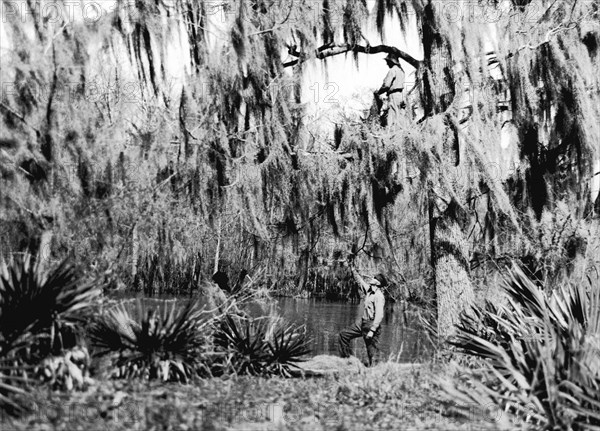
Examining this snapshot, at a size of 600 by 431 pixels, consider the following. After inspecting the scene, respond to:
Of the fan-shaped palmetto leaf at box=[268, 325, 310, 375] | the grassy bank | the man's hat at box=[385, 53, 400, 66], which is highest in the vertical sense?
the man's hat at box=[385, 53, 400, 66]

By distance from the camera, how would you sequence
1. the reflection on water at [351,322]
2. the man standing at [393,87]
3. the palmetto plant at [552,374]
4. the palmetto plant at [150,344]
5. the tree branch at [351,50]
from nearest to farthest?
the palmetto plant at [552,374], the palmetto plant at [150,344], the man standing at [393,87], the tree branch at [351,50], the reflection on water at [351,322]

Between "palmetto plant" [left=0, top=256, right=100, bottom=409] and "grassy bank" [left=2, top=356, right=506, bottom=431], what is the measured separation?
0.45 metres

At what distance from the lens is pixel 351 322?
79.3 ft

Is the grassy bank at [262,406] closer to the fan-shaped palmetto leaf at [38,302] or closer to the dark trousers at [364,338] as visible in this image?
the fan-shaped palmetto leaf at [38,302]

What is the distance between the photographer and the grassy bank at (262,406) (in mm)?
5086

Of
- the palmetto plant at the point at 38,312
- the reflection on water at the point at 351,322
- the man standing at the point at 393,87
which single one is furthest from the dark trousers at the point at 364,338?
the palmetto plant at the point at 38,312

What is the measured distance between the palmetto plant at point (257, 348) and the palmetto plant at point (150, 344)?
32.4 inches

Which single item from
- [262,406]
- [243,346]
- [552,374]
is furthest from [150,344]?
[552,374]

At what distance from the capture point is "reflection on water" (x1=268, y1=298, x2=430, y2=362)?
45.8 ft

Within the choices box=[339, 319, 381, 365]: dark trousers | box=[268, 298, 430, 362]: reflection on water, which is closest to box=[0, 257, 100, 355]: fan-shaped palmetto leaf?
box=[339, 319, 381, 365]: dark trousers

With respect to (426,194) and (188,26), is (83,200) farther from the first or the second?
(426,194)

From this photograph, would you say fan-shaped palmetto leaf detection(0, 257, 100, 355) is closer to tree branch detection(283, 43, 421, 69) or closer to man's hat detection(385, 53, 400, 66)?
tree branch detection(283, 43, 421, 69)

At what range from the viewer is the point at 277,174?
1097 centimetres

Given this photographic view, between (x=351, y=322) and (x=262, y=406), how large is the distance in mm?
18278
